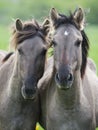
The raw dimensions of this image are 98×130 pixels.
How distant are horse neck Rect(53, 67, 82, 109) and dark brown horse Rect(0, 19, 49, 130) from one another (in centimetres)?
40

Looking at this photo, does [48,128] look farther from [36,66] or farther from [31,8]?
[31,8]

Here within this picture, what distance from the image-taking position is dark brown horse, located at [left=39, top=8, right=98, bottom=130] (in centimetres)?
905

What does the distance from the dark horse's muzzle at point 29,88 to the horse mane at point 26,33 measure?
0.81 m

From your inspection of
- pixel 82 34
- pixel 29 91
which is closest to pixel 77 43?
pixel 82 34

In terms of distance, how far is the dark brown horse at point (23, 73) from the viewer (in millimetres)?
9547

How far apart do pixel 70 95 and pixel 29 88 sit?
704 mm

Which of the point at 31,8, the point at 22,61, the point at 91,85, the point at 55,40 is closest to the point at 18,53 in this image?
the point at 22,61

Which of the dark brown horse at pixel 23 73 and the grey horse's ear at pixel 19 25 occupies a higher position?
the grey horse's ear at pixel 19 25

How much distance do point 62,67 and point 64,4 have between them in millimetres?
49304

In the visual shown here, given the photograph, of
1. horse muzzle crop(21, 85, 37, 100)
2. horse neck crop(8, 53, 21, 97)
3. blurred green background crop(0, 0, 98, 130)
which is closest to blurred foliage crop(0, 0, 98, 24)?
blurred green background crop(0, 0, 98, 130)

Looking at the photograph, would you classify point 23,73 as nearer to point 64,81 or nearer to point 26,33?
point 26,33

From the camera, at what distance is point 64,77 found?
8820mm

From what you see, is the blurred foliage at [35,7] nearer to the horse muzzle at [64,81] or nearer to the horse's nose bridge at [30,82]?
the horse's nose bridge at [30,82]

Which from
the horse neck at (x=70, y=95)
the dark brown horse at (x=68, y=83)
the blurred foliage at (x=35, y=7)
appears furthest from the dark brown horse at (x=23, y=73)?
the blurred foliage at (x=35, y=7)
